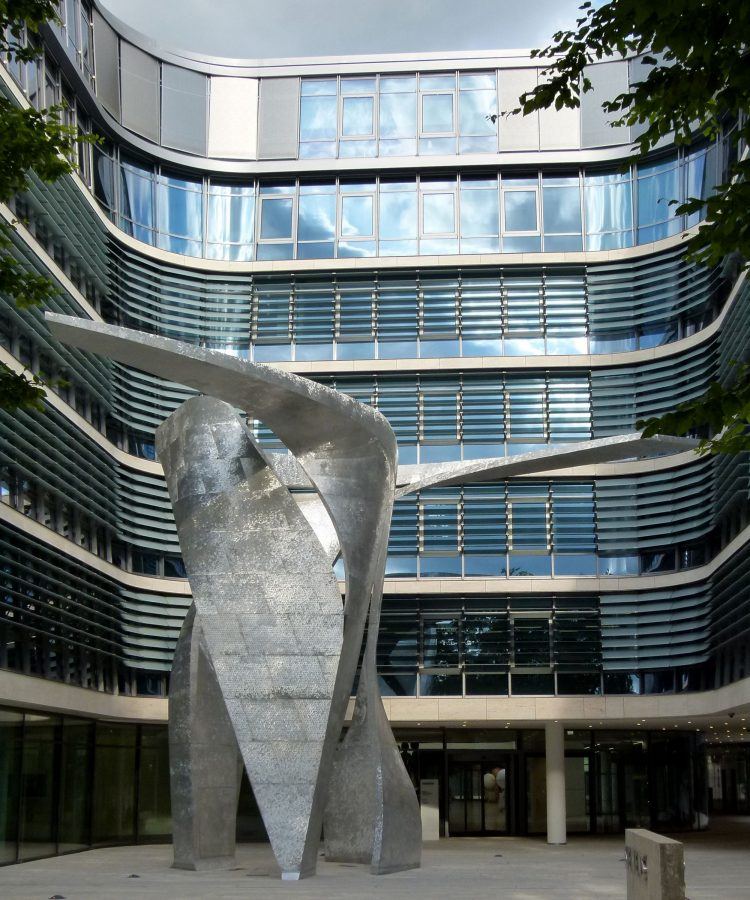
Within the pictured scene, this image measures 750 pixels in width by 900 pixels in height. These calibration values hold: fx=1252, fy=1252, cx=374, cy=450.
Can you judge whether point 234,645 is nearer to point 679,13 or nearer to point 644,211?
point 679,13

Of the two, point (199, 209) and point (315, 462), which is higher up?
point (199, 209)

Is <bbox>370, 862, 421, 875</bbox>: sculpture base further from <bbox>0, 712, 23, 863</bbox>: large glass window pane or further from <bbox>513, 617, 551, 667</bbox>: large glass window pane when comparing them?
<bbox>513, 617, 551, 667</bbox>: large glass window pane

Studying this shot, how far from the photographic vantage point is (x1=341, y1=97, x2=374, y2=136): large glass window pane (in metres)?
31.7

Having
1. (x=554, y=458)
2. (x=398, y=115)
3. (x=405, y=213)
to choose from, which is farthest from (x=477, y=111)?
(x=554, y=458)

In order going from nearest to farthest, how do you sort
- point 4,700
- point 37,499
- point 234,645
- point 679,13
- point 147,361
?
point 679,13 → point 147,361 → point 234,645 → point 4,700 → point 37,499

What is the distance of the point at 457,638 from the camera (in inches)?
1118

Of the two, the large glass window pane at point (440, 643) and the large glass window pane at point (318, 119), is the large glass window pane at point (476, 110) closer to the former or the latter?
the large glass window pane at point (318, 119)

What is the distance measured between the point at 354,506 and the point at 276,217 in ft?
49.0

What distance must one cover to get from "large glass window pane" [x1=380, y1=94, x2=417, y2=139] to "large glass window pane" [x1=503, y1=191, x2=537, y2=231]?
3.07m

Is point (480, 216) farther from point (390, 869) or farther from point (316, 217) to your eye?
point (390, 869)

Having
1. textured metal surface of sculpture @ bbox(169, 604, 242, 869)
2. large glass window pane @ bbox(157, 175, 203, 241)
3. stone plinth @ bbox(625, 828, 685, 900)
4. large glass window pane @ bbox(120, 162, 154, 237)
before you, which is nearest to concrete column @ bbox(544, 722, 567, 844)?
textured metal surface of sculpture @ bbox(169, 604, 242, 869)

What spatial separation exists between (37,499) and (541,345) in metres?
13.1

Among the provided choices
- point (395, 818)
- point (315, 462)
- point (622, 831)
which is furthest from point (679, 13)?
point (622, 831)

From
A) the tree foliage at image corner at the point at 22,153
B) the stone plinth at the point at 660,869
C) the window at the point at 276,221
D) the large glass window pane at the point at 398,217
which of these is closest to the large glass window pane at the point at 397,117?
the large glass window pane at the point at 398,217
